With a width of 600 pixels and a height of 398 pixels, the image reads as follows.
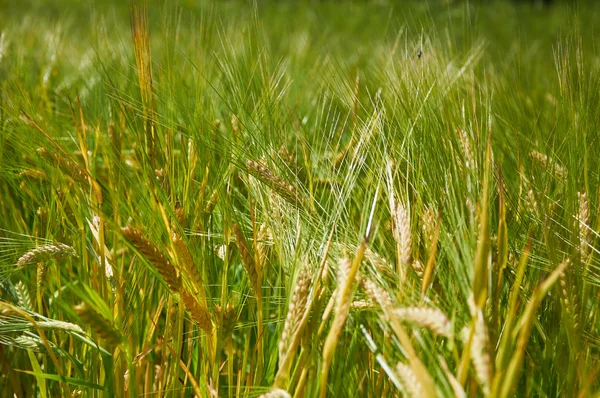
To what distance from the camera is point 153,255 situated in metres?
0.57

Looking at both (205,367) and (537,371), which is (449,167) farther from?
(205,367)

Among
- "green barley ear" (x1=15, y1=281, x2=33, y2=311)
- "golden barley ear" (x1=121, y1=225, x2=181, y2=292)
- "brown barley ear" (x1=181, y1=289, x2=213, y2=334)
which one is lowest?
"green barley ear" (x1=15, y1=281, x2=33, y2=311)

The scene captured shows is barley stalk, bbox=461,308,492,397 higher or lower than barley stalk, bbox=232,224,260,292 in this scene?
higher

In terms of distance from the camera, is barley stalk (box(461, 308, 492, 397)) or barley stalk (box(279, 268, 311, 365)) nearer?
barley stalk (box(461, 308, 492, 397))

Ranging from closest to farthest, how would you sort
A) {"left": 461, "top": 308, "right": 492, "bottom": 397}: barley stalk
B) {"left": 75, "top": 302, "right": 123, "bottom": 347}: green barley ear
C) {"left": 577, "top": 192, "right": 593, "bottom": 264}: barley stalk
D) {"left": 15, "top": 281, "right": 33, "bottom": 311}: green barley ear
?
{"left": 461, "top": 308, "right": 492, "bottom": 397}: barley stalk < {"left": 75, "top": 302, "right": 123, "bottom": 347}: green barley ear < {"left": 577, "top": 192, "right": 593, "bottom": 264}: barley stalk < {"left": 15, "top": 281, "right": 33, "bottom": 311}: green barley ear

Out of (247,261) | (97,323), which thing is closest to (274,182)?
(247,261)

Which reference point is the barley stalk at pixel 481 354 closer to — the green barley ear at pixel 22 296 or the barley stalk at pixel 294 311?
the barley stalk at pixel 294 311

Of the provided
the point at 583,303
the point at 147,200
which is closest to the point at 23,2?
the point at 147,200

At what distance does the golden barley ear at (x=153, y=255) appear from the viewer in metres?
0.55

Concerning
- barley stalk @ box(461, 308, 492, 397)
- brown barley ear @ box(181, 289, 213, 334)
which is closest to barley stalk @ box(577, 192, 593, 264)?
barley stalk @ box(461, 308, 492, 397)

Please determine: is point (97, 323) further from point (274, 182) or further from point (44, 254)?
point (274, 182)

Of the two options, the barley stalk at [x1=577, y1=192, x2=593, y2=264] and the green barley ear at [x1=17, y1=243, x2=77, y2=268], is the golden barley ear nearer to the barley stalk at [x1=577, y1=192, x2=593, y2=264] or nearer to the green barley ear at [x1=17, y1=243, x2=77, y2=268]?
the green barley ear at [x1=17, y1=243, x2=77, y2=268]

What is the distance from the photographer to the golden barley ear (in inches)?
21.8

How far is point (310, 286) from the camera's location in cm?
61
